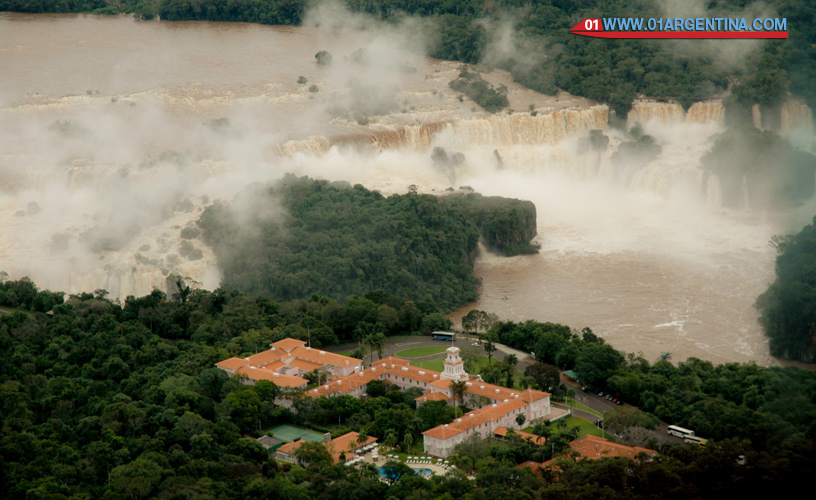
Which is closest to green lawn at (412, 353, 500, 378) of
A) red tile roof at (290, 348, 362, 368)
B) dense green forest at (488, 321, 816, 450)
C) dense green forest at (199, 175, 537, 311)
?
dense green forest at (488, 321, 816, 450)

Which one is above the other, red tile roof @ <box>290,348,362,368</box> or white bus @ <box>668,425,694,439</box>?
red tile roof @ <box>290,348,362,368</box>

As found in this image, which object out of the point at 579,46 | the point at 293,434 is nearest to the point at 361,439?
the point at 293,434

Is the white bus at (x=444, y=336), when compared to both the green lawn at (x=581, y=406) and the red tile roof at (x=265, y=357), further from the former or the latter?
the green lawn at (x=581, y=406)

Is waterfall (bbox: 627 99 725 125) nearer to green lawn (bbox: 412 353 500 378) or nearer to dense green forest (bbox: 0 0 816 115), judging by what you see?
dense green forest (bbox: 0 0 816 115)

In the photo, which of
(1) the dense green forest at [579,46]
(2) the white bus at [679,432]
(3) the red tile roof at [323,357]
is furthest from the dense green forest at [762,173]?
(3) the red tile roof at [323,357]

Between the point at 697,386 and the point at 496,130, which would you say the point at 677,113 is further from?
the point at 697,386
